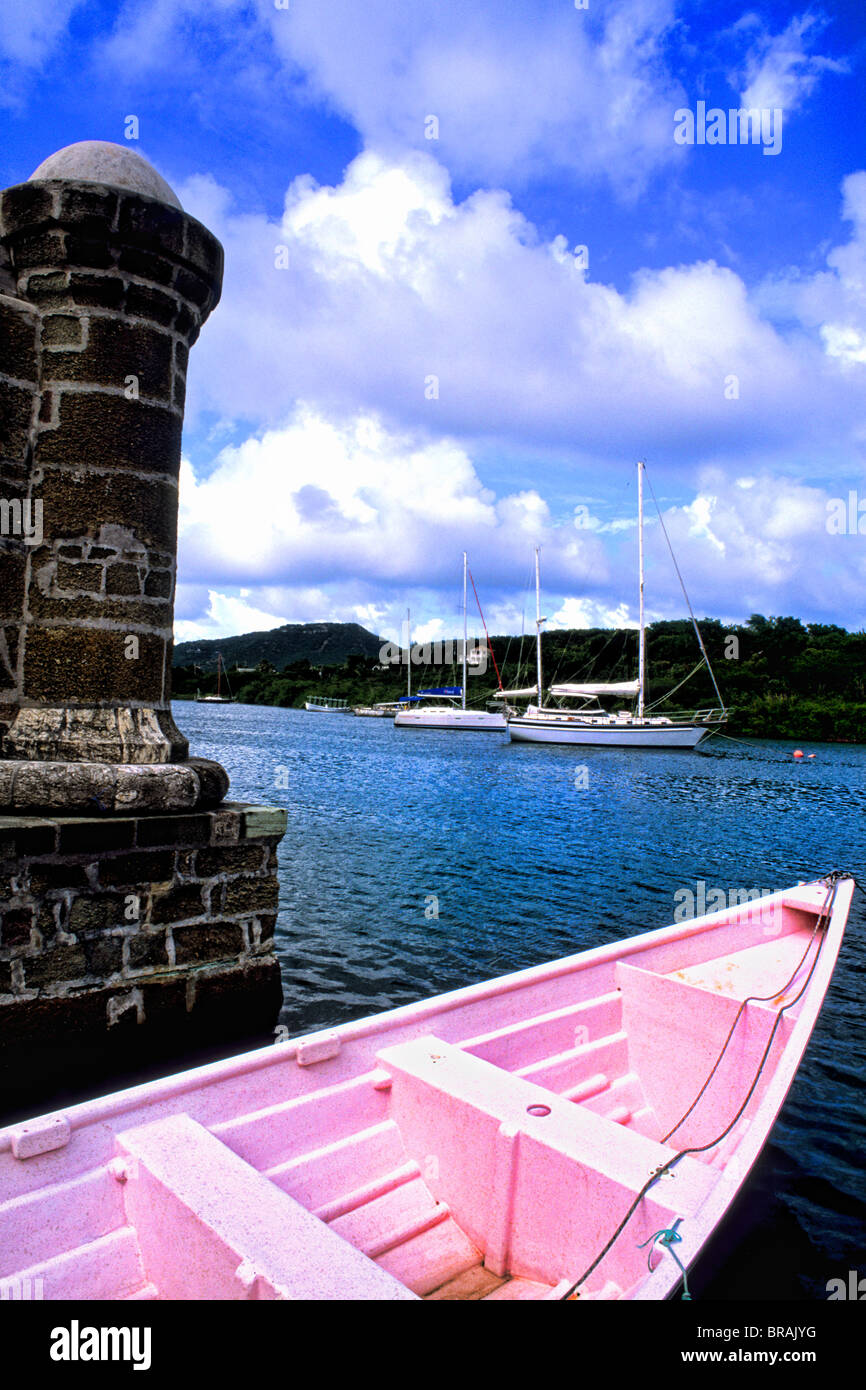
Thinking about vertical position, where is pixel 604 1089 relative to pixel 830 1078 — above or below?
above

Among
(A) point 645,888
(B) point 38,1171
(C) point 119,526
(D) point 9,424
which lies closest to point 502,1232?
(B) point 38,1171

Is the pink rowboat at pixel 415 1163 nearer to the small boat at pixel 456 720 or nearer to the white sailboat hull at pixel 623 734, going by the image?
the white sailboat hull at pixel 623 734

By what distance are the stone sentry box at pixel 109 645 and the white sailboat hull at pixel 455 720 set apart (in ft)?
182

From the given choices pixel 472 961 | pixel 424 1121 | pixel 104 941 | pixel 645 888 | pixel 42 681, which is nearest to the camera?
pixel 424 1121

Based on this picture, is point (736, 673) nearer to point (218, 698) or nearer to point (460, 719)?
point (460, 719)

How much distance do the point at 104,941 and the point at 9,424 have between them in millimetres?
2824

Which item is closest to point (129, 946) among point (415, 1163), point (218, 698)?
point (415, 1163)

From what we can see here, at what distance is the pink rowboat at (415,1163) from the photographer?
101 inches

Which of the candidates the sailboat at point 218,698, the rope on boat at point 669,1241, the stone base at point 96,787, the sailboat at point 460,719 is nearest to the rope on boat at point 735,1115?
the rope on boat at point 669,1241

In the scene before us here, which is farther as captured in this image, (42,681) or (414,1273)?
(42,681)

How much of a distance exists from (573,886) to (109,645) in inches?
376

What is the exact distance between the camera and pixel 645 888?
13117 millimetres

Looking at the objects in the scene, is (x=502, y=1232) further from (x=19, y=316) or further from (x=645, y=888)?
(x=645, y=888)
